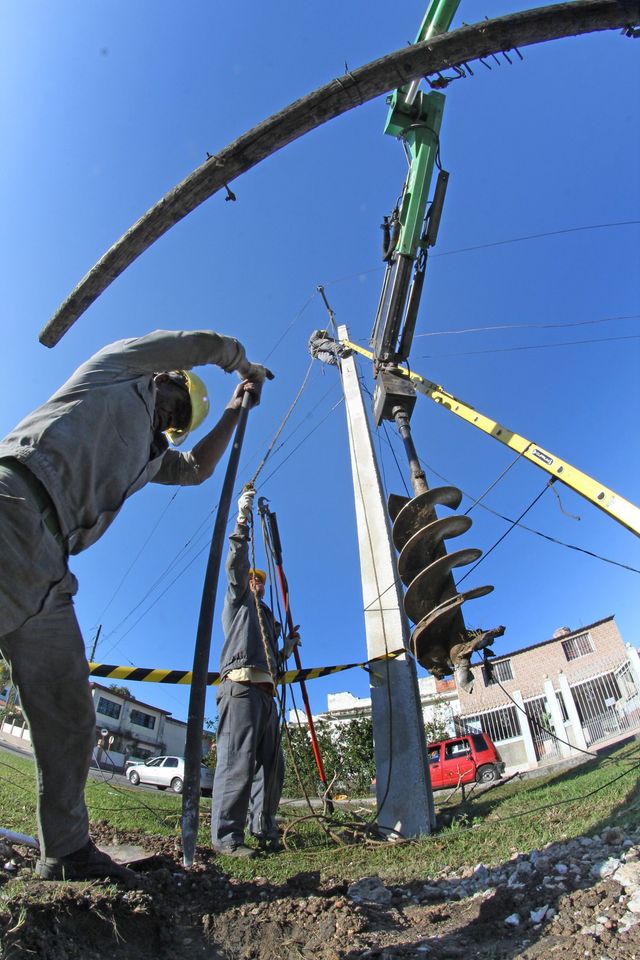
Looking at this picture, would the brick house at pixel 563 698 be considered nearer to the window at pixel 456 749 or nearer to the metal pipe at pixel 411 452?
the window at pixel 456 749

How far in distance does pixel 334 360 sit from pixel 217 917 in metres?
8.79

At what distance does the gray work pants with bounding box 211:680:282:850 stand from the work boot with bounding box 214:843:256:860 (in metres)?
0.01

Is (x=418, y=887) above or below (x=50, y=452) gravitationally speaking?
below

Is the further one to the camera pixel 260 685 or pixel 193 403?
pixel 260 685

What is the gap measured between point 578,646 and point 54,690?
3100cm

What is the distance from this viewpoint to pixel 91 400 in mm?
1763

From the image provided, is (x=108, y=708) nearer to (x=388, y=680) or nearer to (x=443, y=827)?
(x=388, y=680)

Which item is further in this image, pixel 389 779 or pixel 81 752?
pixel 389 779

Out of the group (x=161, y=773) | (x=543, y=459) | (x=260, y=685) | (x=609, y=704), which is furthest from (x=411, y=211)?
(x=609, y=704)

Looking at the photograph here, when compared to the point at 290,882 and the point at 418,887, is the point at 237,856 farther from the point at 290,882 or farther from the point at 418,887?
the point at 418,887

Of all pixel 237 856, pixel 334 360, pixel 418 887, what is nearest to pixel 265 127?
pixel 418 887

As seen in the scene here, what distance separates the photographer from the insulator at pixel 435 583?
11.4ft

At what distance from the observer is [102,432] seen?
1755mm

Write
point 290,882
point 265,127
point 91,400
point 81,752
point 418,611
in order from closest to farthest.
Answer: point 91,400
point 81,752
point 290,882
point 265,127
point 418,611
